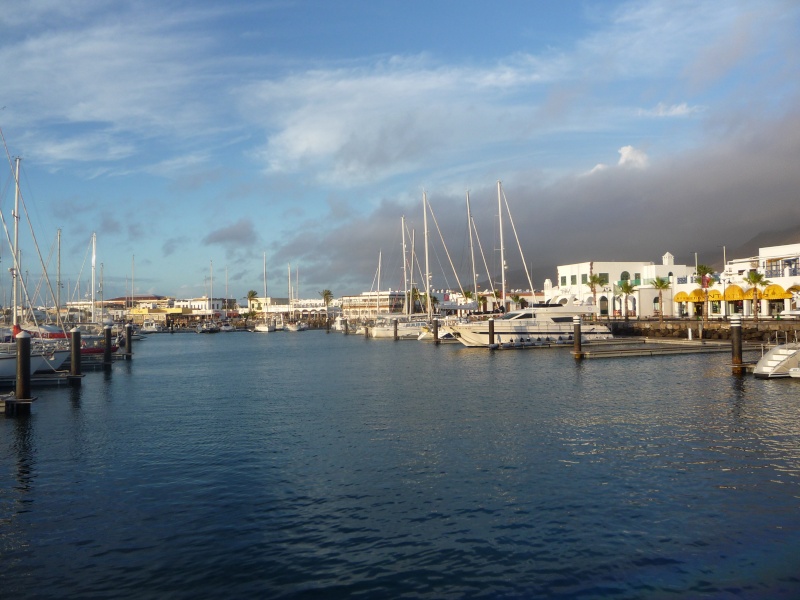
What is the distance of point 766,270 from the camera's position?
7712 cm

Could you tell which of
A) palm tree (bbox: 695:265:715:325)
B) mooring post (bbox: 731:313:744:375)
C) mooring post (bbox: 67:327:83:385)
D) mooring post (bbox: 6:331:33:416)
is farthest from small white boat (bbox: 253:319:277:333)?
mooring post (bbox: 731:313:744:375)

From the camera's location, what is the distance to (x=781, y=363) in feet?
115

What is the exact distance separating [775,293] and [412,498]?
2674 inches

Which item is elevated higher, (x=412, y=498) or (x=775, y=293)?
(x=775, y=293)

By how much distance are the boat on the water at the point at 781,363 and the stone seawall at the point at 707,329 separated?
17.4 meters

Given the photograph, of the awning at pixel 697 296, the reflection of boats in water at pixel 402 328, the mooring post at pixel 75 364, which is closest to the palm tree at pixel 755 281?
the awning at pixel 697 296

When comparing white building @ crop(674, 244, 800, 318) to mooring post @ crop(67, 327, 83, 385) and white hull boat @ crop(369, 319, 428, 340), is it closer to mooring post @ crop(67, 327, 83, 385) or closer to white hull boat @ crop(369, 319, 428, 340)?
white hull boat @ crop(369, 319, 428, 340)

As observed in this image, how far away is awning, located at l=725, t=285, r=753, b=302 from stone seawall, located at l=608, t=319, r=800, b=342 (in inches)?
131

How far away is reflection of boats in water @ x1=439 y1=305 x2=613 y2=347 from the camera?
2586 inches

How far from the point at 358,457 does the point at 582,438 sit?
306 inches

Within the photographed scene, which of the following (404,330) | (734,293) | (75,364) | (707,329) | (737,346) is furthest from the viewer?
(404,330)

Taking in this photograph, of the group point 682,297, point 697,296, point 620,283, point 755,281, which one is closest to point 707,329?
point 755,281

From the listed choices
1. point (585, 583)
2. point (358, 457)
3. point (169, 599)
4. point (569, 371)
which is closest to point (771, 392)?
point (569, 371)

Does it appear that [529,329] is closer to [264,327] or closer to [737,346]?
[737,346]
